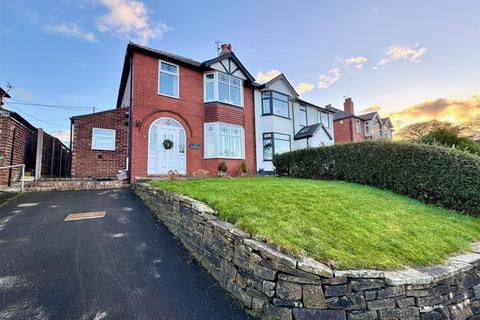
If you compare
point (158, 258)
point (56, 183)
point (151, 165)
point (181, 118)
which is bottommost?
point (158, 258)

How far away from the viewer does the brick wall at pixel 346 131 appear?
27.2m

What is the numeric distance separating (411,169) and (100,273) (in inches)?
353

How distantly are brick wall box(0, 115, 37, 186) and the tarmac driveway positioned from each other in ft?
12.7

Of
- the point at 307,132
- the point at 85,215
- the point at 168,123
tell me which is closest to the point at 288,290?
the point at 85,215

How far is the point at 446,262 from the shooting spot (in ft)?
10.6

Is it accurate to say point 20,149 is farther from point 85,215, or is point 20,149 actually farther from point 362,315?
point 362,315

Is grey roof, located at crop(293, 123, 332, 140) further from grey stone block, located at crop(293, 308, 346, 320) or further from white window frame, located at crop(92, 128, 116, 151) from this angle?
grey stone block, located at crop(293, 308, 346, 320)

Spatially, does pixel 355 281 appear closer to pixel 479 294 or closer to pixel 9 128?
pixel 479 294

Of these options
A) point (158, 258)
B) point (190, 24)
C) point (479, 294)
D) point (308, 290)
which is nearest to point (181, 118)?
point (190, 24)

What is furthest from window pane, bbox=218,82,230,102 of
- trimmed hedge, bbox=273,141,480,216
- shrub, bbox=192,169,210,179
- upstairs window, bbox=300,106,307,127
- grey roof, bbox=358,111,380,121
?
grey roof, bbox=358,111,380,121

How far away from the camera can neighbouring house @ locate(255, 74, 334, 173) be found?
15.6 meters

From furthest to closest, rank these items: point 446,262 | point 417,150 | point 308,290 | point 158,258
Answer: point 417,150, point 158,258, point 446,262, point 308,290

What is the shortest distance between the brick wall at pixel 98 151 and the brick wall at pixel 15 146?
6.20 ft

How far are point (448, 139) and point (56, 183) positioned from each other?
24510 millimetres
